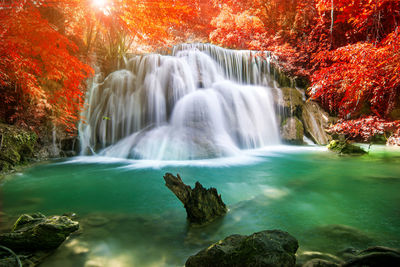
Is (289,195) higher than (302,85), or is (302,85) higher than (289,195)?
(302,85)

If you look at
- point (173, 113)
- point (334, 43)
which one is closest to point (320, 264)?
point (173, 113)

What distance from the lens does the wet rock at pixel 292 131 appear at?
1238 centimetres

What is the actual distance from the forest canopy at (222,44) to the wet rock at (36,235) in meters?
4.56

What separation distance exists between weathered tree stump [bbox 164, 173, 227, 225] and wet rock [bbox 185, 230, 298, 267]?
36.8 inches

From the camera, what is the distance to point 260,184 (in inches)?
203

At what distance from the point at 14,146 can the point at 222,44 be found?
53.0 feet

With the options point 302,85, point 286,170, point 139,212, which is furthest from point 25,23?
point 302,85

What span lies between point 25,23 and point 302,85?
15174 mm

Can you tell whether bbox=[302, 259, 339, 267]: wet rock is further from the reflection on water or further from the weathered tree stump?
the weathered tree stump

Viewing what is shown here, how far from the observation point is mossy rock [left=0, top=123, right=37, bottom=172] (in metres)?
6.22

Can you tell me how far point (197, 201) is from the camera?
3.09 meters

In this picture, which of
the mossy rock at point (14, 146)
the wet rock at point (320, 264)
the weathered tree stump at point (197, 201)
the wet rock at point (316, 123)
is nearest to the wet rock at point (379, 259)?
the wet rock at point (320, 264)

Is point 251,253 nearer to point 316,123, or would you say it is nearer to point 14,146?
point 14,146

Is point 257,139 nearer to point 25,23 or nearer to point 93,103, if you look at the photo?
point 93,103
